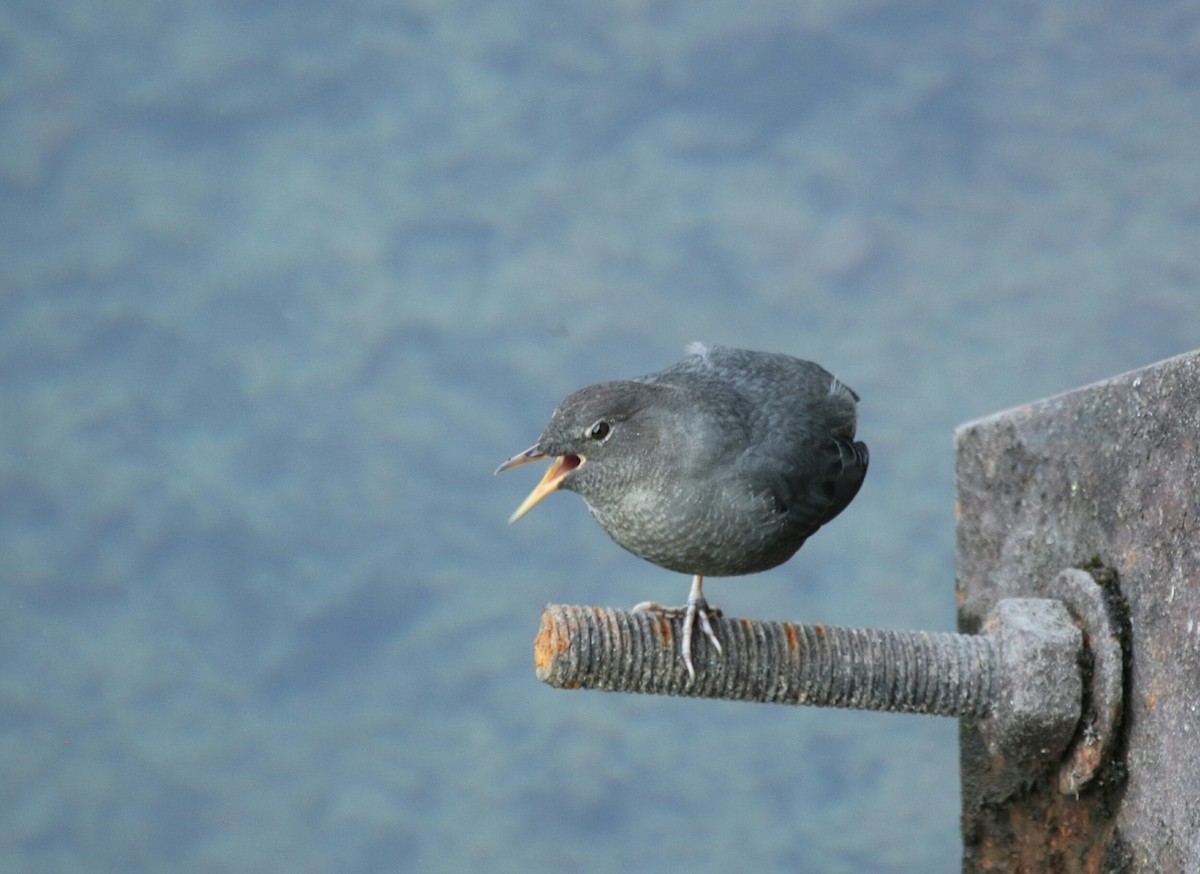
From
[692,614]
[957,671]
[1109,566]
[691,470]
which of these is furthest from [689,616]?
[1109,566]

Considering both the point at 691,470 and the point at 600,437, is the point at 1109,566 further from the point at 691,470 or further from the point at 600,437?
the point at 600,437

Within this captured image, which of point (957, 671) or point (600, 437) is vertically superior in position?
point (600, 437)

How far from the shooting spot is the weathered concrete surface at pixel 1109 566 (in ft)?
8.27

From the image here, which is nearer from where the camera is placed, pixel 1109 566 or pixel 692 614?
pixel 692 614

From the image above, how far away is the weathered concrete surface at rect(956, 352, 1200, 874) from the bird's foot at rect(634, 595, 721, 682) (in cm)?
67

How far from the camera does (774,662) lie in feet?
8.70

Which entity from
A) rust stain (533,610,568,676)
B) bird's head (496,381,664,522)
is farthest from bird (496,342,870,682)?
rust stain (533,610,568,676)

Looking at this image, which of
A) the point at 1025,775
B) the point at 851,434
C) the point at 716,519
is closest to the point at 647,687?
the point at 716,519

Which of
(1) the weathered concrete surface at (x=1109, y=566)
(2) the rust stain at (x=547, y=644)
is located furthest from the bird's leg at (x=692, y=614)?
(1) the weathered concrete surface at (x=1109, y=566)

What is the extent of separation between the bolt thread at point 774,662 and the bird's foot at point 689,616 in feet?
0.03

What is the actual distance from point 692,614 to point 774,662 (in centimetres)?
16

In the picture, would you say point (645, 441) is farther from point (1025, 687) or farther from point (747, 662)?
point (1025, 687)

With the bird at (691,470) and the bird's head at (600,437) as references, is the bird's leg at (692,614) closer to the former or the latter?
the bird at (691,470)

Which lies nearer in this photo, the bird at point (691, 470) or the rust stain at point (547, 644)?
the bird at point (691, 470)
